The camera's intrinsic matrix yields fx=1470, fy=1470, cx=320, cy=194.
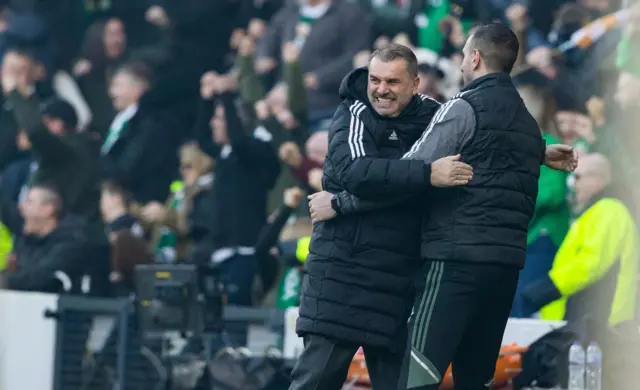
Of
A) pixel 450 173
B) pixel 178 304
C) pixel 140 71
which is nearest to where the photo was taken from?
pixel 450 173

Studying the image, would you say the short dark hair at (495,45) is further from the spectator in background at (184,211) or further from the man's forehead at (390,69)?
the spectator in background at (184,211)

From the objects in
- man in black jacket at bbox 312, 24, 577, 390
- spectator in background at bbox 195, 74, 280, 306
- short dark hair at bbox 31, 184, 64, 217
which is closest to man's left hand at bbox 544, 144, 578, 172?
man in black jacket at bbox 312, 24, 577, 390

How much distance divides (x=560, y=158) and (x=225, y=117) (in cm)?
601

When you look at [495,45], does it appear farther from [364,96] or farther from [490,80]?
[364,96]

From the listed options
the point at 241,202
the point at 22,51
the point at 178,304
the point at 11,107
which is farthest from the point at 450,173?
the point at 22,51

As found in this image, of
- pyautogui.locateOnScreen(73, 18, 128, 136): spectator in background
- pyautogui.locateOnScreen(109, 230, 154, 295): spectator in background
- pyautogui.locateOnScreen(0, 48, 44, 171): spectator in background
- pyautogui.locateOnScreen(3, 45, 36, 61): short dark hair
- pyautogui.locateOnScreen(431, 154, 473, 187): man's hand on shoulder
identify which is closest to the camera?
pyautogui.locateOnScreen(431, 154, 473, 187): man's hand on shoulder

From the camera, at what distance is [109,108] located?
14039mm

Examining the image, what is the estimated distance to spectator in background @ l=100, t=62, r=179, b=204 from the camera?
42.1ft

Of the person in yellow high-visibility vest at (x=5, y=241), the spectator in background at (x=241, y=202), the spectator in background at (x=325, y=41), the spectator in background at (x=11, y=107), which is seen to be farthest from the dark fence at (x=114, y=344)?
the spectator in background at (x=11, y=107)

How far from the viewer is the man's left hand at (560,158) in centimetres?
614

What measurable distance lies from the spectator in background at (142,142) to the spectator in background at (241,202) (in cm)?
133

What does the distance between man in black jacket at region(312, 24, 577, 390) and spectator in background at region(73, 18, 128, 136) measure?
8434mm

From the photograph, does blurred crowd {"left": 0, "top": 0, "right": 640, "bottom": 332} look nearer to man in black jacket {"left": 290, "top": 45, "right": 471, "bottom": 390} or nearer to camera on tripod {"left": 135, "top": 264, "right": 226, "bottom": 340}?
camera on tripod {"left": 135, "top": 264, "right": 226, "bottom": 340}

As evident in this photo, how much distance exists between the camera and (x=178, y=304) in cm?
1030
